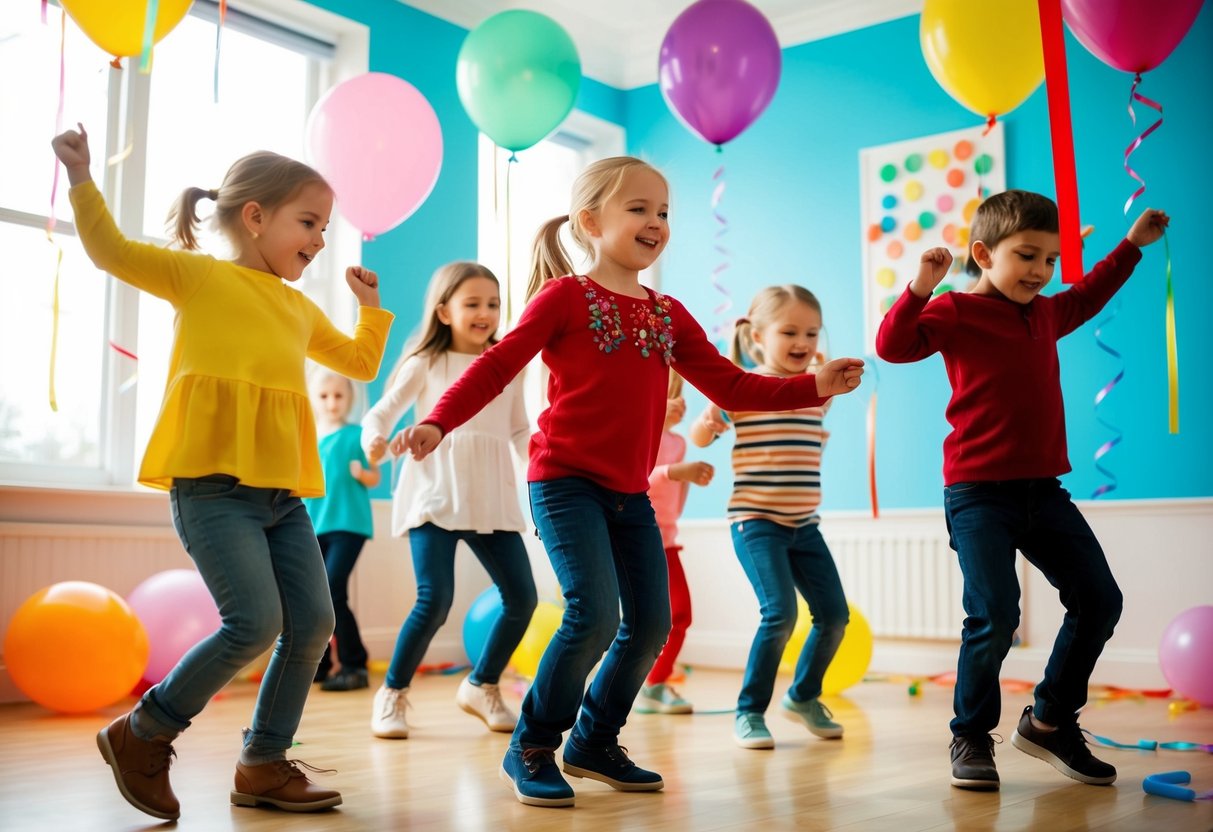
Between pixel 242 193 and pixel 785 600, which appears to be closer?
pixel 242 193

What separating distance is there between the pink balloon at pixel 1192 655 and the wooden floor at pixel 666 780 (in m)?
0.14

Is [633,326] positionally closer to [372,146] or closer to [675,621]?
[675,621]

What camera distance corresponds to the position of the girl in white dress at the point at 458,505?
3014 mm

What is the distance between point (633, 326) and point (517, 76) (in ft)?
6.21

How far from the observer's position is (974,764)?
2.21 metres

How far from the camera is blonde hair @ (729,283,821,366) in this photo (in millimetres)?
3064

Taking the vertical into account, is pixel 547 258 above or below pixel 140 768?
above

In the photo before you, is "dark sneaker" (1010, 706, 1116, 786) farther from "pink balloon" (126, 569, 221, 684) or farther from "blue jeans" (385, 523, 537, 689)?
"pink balloon" (126, 569, 221, 684)

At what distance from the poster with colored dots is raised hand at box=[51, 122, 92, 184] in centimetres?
→ 340

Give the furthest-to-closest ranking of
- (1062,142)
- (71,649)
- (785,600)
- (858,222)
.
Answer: (858,222) → (71,649) → (785,600) → (1062,142)

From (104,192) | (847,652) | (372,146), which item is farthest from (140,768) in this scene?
(104,192)

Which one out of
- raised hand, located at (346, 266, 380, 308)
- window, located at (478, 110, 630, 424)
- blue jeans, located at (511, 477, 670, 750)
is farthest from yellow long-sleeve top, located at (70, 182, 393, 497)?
window, located at (478, 110, 630, 424)

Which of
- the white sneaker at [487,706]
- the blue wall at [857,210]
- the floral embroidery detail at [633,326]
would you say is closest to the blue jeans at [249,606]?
the floral embroidery detail at [633,326]

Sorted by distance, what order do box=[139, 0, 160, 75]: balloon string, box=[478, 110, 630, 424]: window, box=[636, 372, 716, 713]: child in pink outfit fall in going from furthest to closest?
box=[478, 110, 630, 424]: window, box=[636, 372, 716, 713]: child in pink outfit, box=[139, 0, 160, 75]: balloon string
